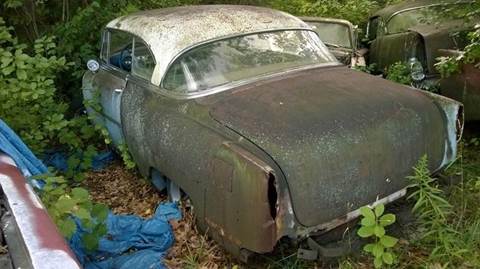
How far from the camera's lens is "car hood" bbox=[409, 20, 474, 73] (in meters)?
5.80

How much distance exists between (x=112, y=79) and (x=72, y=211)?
229cm

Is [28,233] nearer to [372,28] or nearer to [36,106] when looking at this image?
[36,106]

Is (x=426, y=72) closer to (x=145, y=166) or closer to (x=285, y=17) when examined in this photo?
(x=285, y=17)

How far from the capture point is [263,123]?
336 cm

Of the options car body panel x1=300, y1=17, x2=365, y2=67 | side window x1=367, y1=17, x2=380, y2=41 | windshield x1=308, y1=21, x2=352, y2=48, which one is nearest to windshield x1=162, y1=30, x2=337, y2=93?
car body panel x1=300, y1=17, x2=365, y2=67

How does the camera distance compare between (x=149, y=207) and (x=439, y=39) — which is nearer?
(x=149, y=207)

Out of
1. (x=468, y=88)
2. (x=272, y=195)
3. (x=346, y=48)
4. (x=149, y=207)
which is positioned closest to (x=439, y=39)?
(x=468, y=88)

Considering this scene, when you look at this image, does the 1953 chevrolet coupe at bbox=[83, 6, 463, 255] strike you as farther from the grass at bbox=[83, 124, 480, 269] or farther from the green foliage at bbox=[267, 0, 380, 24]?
the green foliage at bbox=[267, 0, 380, 24]

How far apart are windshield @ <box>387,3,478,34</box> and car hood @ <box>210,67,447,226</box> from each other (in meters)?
2.22

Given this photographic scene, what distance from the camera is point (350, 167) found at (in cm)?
319

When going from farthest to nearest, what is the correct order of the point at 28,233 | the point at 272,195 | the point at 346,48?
the point at 346,48 < the point at 272,195 < the point at 28,233

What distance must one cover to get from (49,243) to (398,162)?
2.36 metres

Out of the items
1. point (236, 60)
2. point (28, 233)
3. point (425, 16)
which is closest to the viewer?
point (28, 233)

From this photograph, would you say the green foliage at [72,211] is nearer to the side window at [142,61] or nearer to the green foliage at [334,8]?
the side window at [142,61]
